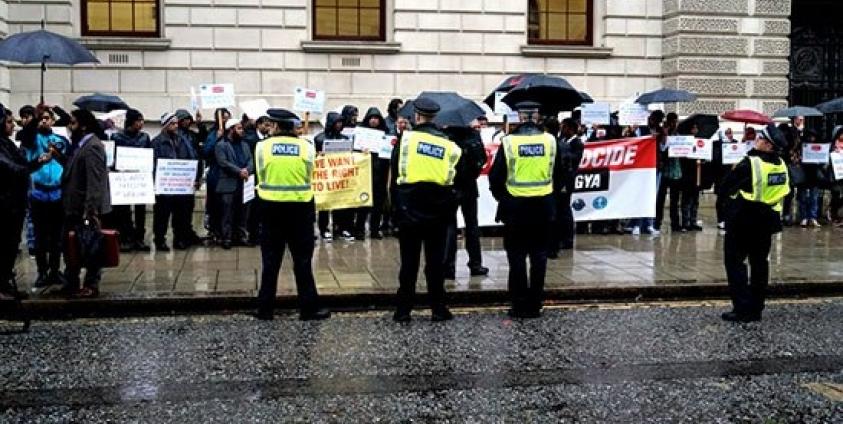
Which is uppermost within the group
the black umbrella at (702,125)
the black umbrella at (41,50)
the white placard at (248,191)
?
the black umbrella at (41,50)

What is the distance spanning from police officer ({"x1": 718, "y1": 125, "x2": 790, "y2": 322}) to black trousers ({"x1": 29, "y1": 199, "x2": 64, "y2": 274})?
22.2 ft

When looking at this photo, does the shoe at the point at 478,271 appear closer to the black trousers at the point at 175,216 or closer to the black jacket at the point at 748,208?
the black jacket at the point at 748,208

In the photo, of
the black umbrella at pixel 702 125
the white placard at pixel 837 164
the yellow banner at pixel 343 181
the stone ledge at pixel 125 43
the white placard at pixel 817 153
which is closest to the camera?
the yellow banner at pixel 343 181

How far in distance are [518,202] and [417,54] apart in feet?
37.9

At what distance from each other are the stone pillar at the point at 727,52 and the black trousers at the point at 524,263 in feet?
40.4

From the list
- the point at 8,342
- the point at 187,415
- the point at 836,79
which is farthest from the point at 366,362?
the point at 836,79

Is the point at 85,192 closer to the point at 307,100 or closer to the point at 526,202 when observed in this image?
the point at 526,202

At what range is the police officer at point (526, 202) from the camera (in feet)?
31.1

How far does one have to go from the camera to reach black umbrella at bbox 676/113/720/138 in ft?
52.8

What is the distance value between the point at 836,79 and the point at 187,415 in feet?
68.1

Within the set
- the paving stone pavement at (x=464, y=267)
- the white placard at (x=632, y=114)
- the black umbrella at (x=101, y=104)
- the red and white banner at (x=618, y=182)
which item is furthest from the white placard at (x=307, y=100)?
the white placard at (x=632, y=114)

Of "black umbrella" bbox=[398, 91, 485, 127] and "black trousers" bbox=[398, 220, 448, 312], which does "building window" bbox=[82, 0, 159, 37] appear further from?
"black trousers" bbox=[398, 220, 448, 312]

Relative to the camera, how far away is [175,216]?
1368 centimetres

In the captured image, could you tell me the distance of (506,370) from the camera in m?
7.38
